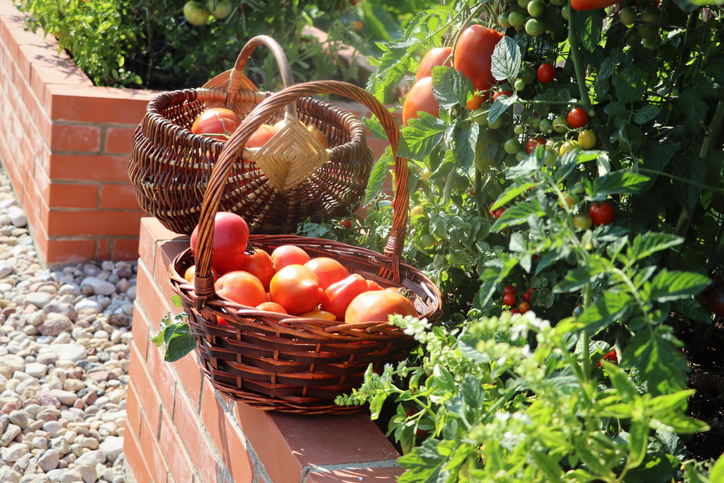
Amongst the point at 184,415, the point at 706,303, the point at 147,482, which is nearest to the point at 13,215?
the point at 147,482

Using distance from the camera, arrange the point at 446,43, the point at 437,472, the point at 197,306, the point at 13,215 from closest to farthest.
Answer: the point at 437,472 → the point at 197,306 → the point at 446,43 → the point at 13,215

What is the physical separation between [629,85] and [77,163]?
1938mm

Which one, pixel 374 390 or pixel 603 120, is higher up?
pixel 603 120

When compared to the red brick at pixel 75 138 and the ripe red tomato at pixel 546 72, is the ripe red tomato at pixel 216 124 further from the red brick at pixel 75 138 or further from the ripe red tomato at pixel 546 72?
the red brick at pixel 75 138

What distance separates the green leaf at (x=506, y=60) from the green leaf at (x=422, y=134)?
0.11 m

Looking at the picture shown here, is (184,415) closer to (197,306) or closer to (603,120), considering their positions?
(197,306)

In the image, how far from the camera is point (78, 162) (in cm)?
224

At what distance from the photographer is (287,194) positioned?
1289 mm

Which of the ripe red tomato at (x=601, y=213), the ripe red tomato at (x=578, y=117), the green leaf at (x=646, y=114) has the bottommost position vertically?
the ripe red tomato at (x=601, y=213)

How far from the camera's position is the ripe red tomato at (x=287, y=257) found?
1.09 meters

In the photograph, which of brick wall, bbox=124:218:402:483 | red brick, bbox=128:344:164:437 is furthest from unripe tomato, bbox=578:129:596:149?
red brick, bbox=128:344:164:437

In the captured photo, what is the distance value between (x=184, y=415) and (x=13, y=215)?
1790 millimetres

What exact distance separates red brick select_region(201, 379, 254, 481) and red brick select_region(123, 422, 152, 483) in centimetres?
43

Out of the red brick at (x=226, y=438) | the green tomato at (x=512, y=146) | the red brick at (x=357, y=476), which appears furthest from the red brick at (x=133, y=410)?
the green tomato at (x=512, y=146)
